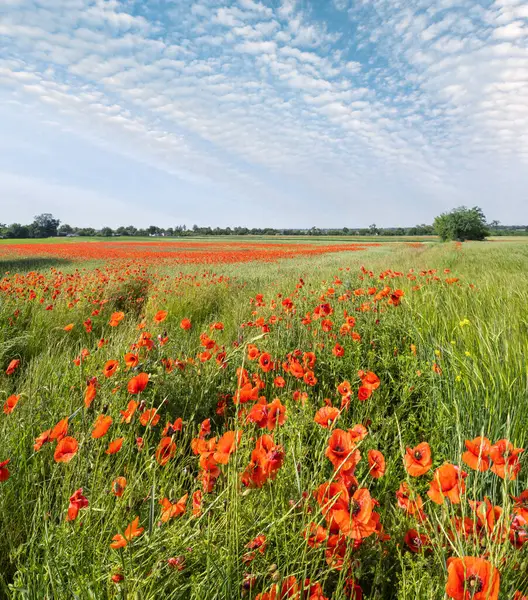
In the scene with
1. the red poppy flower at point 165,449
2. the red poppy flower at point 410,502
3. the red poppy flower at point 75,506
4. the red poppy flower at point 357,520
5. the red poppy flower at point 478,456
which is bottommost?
the red poppy flower at point 410,502

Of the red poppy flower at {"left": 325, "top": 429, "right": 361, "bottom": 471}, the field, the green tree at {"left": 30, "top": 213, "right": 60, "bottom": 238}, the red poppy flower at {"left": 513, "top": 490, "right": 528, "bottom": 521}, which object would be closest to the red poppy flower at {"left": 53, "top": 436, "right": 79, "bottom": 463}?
the field

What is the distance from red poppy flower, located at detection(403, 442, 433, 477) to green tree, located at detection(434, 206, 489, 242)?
68966 millimetres

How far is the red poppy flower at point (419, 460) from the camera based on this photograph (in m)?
0.97

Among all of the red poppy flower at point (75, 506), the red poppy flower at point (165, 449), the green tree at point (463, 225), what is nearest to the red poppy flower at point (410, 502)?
the red poppy flower at point (165, 449)

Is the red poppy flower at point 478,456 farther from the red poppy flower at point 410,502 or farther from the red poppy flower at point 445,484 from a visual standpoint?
the red poppy flower at point 410,502

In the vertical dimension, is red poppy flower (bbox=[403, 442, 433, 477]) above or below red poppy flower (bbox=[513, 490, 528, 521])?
above

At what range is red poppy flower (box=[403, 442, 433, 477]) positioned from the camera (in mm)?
968

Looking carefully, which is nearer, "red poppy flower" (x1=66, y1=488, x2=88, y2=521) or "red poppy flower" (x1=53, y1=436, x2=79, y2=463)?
"red poppy flower" (x1=66, y1=488, x2=88, y2=521)

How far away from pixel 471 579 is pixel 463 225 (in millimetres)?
70908

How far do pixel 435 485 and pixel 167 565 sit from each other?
83 cm

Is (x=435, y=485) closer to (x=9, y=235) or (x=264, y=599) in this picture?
(x=264, y=599)

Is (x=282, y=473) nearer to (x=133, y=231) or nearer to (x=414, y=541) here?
(x=414, y=541)

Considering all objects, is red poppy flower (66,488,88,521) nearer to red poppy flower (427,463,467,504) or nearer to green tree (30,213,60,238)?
red poppy flower (427,463,467,504)

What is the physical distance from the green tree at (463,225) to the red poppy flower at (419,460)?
6897cm
